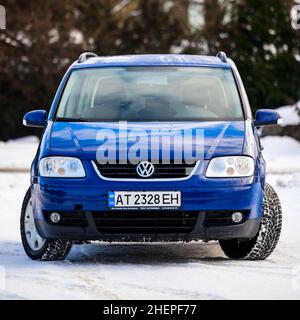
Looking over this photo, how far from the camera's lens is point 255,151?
7965 mm

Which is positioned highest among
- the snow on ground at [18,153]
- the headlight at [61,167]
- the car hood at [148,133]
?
the car hood at [148,133]

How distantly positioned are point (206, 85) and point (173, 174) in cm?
159

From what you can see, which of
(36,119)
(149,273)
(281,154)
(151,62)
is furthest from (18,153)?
(149,273)

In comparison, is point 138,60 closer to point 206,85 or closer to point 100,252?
point 206,85

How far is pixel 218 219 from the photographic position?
771cm

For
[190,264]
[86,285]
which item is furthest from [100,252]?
[86,285]

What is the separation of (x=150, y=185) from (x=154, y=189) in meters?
0.04

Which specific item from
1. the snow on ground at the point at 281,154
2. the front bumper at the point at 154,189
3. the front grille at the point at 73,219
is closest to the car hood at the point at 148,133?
the front bumper at the point at 154,189

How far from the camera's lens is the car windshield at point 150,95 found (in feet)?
28.1

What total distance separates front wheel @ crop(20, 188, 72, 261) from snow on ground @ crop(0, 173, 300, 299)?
0.09 metres

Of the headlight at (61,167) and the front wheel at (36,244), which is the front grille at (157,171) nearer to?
the headlight at (61,167)

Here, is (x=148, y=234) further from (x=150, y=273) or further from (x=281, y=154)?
(x=281, y=154)

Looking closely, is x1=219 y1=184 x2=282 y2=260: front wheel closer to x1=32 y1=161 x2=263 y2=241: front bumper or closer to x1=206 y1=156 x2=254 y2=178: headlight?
x1=32 y1=161 x2=263 y2=241: front bumper

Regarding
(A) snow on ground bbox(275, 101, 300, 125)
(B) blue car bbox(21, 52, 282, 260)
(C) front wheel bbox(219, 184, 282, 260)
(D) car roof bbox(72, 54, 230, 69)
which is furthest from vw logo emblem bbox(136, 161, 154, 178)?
A: (A) snow on ground bbox(275, 101, 300, 125)
